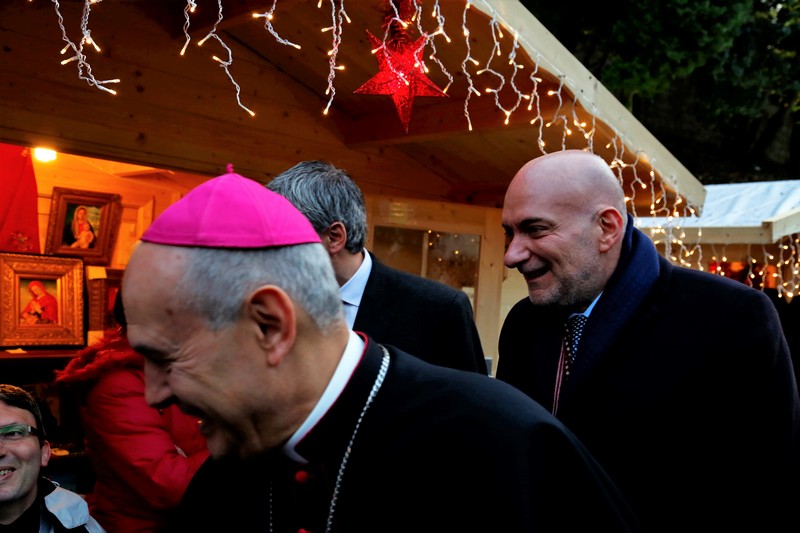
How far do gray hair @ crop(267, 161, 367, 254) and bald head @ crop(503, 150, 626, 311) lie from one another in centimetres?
63

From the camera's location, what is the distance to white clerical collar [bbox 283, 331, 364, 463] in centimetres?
134

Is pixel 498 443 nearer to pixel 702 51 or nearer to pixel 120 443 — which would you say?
pixel 120 443

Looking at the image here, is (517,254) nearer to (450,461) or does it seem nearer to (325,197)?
(325,197)

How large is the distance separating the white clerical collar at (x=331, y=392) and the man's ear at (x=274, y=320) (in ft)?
0.48

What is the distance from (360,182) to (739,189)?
6.10 metres

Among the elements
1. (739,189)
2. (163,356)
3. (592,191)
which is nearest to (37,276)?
(592,191)

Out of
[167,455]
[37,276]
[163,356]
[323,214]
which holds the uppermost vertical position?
[323,214]

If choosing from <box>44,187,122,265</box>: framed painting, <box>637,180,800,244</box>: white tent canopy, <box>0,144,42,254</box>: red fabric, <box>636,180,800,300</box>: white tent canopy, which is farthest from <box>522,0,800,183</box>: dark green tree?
<box>0,144,42,254</box>: red fabric

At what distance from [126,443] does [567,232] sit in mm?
1863

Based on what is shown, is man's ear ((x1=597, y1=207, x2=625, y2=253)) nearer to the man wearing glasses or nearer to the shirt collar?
the shirt collar

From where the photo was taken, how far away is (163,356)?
1272mm

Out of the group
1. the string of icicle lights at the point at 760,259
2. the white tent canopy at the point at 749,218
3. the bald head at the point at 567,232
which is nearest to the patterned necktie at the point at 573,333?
the bald head at the point at 567,232

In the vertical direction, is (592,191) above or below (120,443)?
above

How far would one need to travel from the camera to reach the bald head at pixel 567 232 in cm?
253
